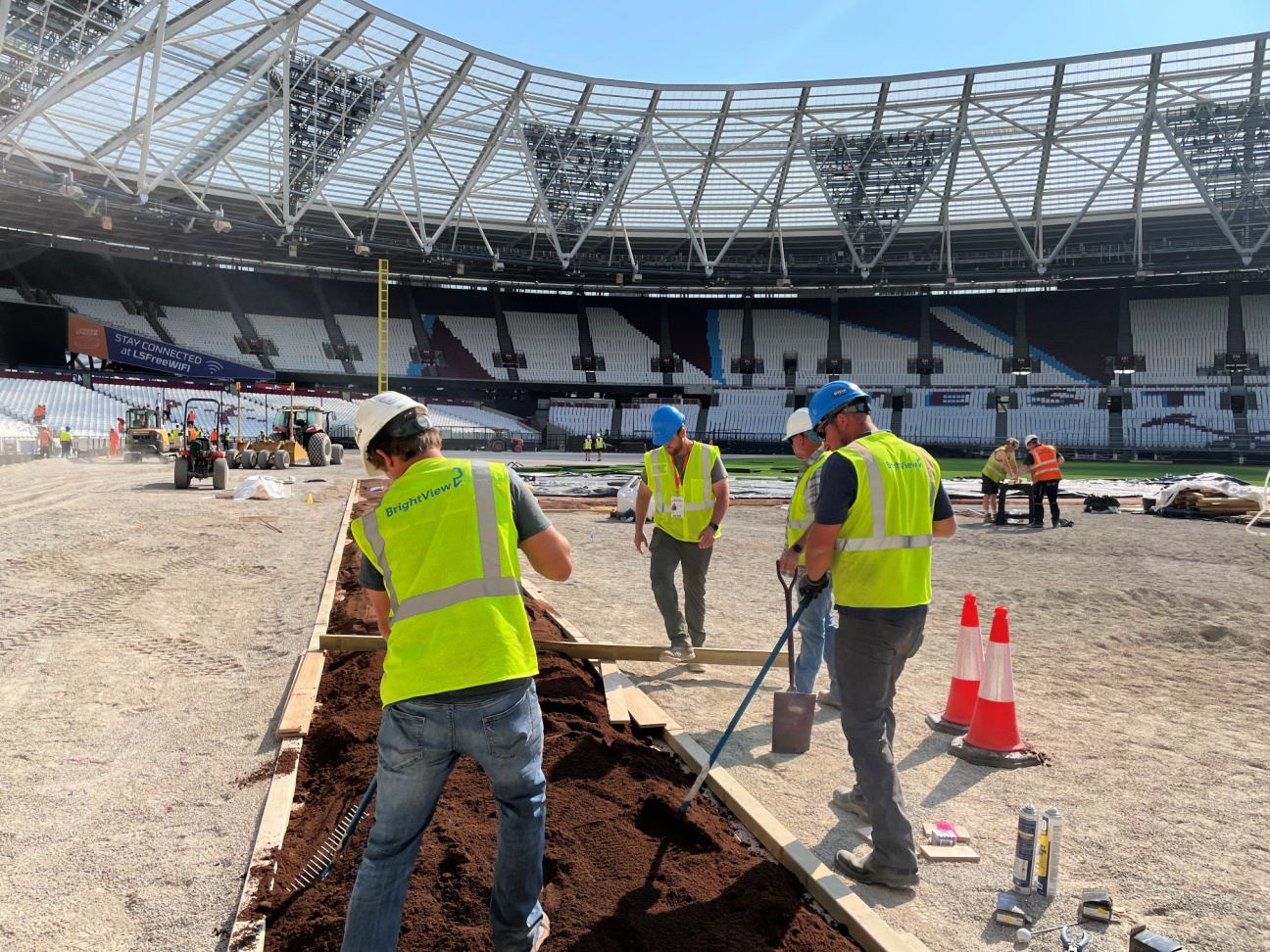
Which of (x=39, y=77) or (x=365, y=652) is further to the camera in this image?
(x=39, y=77)

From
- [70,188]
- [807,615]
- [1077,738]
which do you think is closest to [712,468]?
[807,615]

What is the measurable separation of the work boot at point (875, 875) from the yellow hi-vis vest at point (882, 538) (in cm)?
107

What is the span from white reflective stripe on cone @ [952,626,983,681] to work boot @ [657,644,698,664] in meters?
1.89

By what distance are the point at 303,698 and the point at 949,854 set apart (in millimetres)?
3724

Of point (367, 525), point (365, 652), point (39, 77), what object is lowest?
point (365, 652)

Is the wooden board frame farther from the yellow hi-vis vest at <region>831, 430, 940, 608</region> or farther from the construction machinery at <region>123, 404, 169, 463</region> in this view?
the construction machinery at <region>123, 404, 169, 463</region>

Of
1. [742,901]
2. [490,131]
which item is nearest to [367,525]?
[742,901]

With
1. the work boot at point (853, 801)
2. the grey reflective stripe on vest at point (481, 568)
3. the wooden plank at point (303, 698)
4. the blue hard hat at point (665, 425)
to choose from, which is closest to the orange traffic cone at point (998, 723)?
the work boot at point (853, 801)

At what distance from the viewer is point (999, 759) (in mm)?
4484

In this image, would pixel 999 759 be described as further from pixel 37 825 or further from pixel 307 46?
pixel 307 46

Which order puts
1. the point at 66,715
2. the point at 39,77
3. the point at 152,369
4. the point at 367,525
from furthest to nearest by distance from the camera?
the point at 152,369 → the point at 39,77 → the point at 66,715 → the point at 367,525

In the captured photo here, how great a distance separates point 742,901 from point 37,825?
3.24 m

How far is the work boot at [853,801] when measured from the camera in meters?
3.86

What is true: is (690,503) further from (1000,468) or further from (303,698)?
(1000,468)
